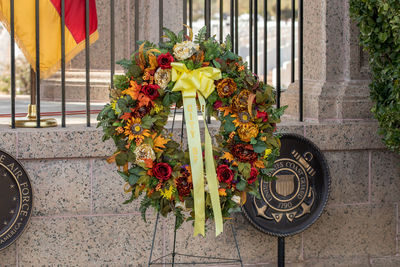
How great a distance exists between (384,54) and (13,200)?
107 inches

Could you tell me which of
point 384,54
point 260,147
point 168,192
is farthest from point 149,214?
point 384,54

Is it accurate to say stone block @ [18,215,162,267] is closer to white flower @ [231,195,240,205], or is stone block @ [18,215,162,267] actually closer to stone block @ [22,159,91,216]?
stone block @ [22,159,91,216]

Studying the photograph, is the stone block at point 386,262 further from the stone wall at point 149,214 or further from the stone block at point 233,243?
the stone block at point 233,243

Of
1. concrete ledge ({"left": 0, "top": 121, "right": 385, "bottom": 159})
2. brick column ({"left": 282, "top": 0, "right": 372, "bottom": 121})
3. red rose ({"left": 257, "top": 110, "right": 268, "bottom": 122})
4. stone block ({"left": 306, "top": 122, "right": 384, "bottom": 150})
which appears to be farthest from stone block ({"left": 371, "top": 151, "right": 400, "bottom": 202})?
red rose ({"left": 257, "top": 110, "right": 268, "bottom": 122})

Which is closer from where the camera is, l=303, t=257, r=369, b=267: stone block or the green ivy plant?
the green ivy plant

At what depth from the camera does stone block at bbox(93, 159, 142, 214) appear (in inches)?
176

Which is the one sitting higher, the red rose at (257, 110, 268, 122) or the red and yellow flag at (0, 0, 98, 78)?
the red and yellow flag at (0, 0, 98, 78)

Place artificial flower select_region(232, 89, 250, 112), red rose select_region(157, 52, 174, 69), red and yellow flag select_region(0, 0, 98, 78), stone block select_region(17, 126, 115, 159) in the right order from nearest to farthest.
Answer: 1. red rose select_region(157, 52, 174, 69)
2. artificial flower select_region(232, 89, 250, 112)
3. stone block select_region(17, 126, 115, 159)
4. red and yellow flag select_region(0, 0, 98, 78)

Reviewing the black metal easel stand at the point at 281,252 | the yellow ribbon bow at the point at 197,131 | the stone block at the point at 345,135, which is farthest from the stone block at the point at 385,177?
the yellow ribbon bow at the point at 197,131

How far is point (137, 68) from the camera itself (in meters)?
3.57

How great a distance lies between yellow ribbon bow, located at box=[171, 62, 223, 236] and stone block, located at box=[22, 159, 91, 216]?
47.3 inches

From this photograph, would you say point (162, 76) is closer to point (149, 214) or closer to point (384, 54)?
point (149, 214)

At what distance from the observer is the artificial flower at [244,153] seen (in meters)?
3.63

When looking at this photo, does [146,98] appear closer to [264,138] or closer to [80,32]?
[264,138]
